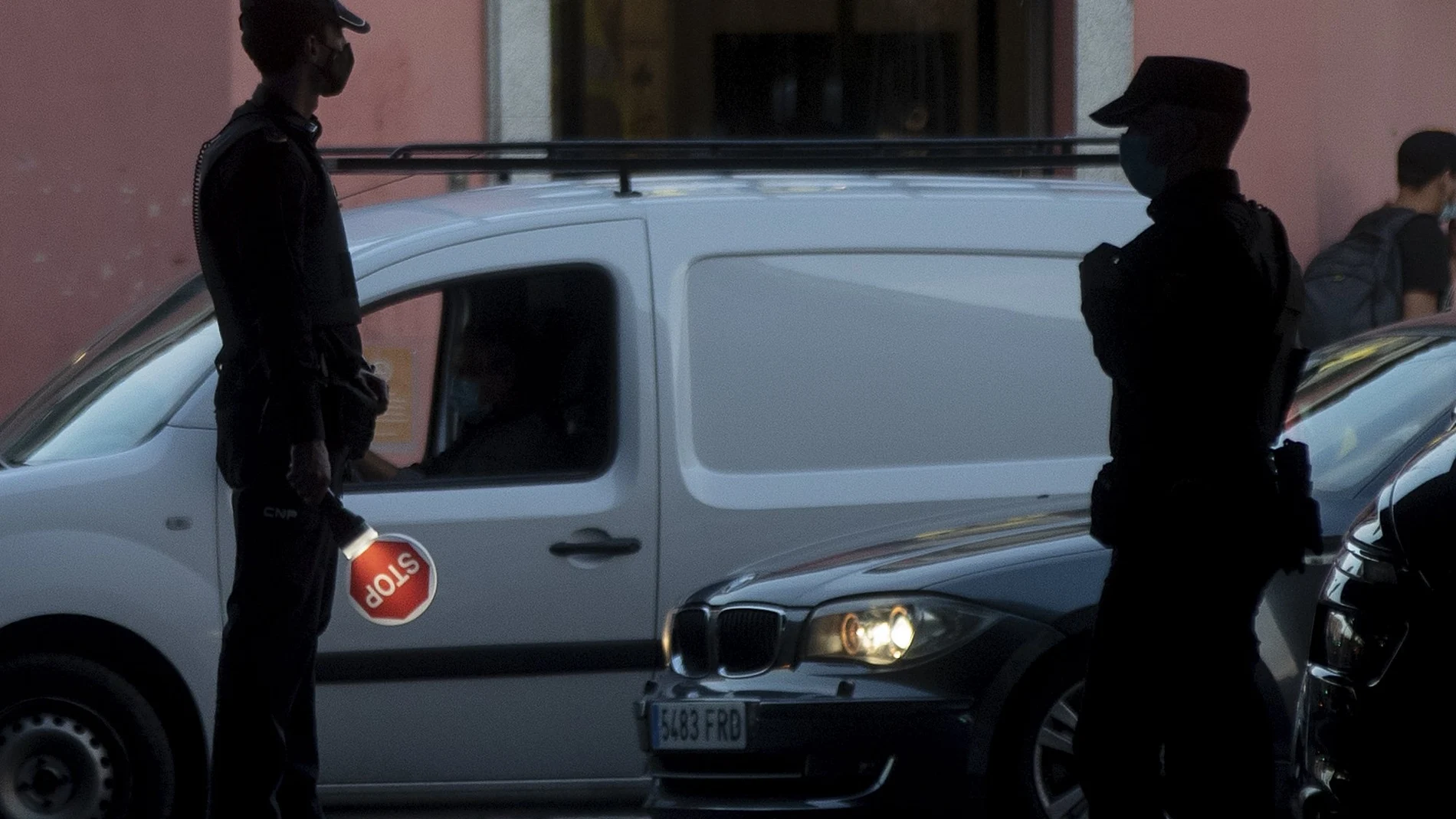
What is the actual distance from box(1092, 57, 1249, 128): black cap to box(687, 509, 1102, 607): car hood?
4.22 feet

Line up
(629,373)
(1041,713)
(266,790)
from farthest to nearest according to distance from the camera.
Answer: (629,373), (1041,713), (266,790)

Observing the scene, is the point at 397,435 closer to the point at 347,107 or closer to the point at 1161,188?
the point at 1161,188

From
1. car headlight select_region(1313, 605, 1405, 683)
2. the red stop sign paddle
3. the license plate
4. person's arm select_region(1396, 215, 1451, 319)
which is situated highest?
person's arm select_region(1396, 215, 1451, 319)

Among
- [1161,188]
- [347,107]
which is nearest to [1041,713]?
[1161,188]

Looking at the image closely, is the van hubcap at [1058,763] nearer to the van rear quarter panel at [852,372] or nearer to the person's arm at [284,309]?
the van rear quarter panel at [852,372]

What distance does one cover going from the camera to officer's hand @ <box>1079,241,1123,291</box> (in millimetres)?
4160

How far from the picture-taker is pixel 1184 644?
411 cm

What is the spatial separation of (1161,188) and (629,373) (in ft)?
6.66

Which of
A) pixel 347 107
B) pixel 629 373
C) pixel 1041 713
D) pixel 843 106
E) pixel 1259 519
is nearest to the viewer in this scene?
pixel 1259 519

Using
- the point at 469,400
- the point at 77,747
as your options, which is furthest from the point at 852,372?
the point at 77,747

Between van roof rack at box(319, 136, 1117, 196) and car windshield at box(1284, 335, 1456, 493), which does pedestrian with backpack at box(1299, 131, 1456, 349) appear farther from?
car windshield at box(1284, 335, 1456, 493)

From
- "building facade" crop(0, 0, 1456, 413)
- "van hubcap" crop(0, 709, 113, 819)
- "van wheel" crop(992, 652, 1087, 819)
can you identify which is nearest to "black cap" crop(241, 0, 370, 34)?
"van hubcap" crop(0, 709, 113, 819)

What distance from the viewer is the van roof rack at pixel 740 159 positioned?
20.3ft

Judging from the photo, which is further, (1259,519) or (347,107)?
(347,107)
